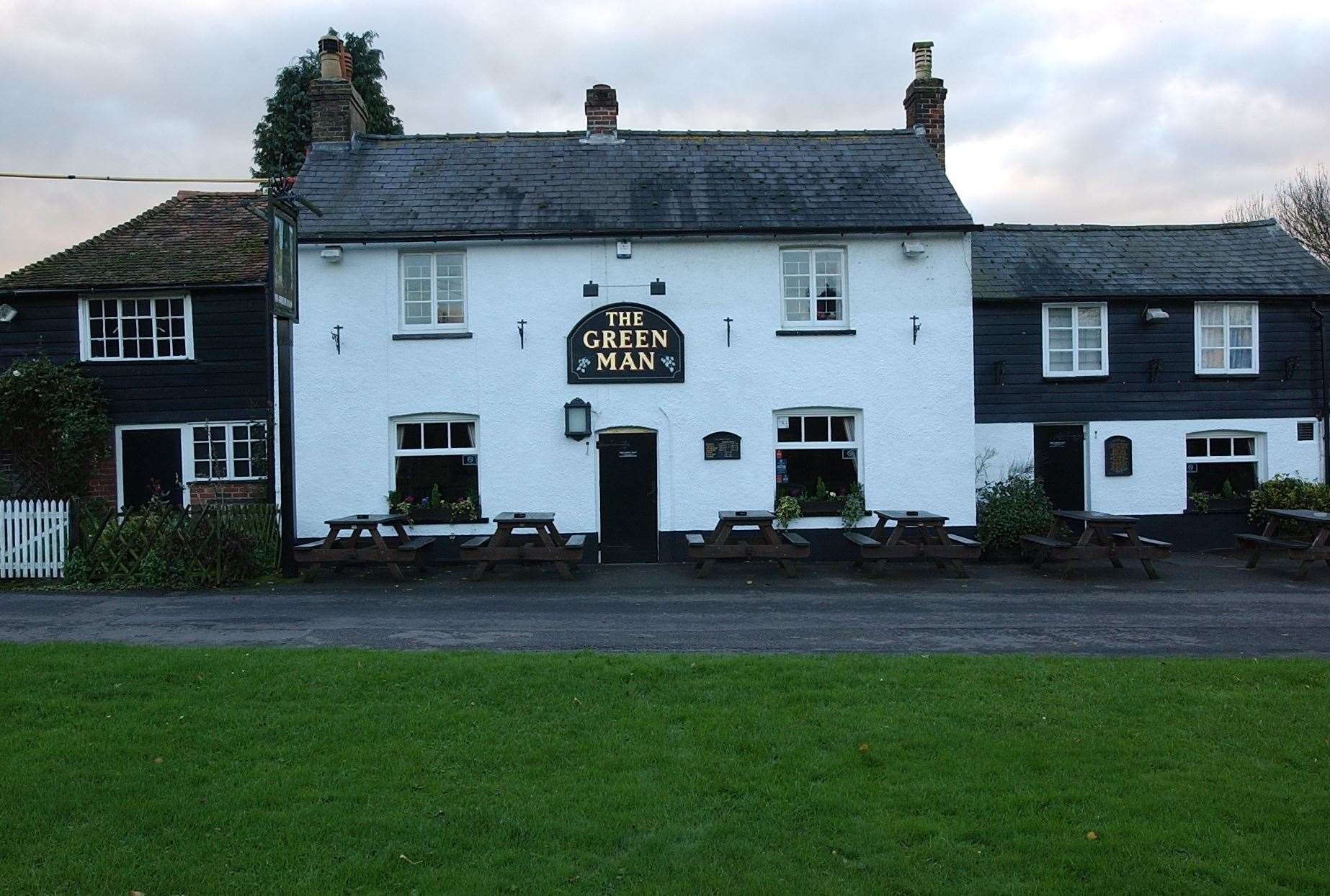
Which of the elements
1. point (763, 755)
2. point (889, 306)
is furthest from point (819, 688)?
point (889, 306)

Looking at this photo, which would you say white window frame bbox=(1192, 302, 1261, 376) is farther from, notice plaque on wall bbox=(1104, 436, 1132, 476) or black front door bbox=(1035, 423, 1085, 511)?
black front door bbox=(1035, 423, 1085, 511)

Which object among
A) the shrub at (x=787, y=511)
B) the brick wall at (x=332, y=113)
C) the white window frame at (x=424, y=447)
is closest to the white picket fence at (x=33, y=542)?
the white window frame at (x=424, y=447)

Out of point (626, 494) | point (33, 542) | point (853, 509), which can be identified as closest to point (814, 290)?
point (853, 509)

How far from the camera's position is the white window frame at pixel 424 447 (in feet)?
50.4

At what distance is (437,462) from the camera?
15508 mm

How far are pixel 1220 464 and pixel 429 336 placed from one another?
14520mm

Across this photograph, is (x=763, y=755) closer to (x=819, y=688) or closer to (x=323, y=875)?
(x=819, y=688)

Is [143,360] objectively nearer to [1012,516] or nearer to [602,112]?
[602,112]

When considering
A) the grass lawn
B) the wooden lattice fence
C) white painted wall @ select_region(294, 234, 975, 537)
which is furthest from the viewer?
white painted wall @ select_region(294, 234, 975, 537)

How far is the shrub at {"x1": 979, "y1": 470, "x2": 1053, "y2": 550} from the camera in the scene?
15734mm

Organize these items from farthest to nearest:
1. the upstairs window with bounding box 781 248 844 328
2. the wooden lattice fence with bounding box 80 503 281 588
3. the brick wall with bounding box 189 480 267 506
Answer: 1. the brick wall with bounding box 189 480 267 506
2. the upstairs window with bounding box 781 248 844 328
3. the wooden lattice fence with bounding box 80 503 281 588

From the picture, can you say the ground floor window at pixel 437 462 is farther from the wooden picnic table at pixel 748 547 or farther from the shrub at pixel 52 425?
the shrub at pixel 52 425

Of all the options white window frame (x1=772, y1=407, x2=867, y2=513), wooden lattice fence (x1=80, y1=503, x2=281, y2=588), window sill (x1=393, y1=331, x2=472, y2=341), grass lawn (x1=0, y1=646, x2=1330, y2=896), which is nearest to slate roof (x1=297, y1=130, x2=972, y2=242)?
window sill (x1=393, y1=331, x2=472, y2=341)

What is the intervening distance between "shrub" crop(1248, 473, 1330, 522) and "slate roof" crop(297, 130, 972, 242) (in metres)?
7.67
